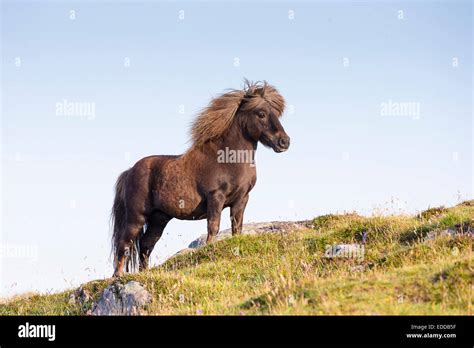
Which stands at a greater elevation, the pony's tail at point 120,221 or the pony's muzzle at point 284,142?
the pony's muzzle at point 284,142

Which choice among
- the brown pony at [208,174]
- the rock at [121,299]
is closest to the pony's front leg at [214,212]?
the brown pony at [208,174]

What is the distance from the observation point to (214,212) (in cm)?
1686

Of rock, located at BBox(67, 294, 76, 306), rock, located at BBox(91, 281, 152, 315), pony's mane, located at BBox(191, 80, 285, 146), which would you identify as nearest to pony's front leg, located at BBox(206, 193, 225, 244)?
pony's mane, located at BBox(191, 80, 285, 146)

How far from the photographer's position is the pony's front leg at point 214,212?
663 inches

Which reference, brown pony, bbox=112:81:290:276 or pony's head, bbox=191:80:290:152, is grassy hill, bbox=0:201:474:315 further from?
pony's head, bbox=191:80:290:152

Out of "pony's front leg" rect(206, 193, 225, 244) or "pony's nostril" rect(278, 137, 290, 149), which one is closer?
"pony's front leg" rect(206, 193, 225, 244)

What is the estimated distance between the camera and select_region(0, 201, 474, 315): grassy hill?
8.72m

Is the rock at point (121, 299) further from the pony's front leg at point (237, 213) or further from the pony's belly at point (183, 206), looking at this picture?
the pony's front leg at point (237, 213)

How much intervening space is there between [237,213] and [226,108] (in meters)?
2.90
